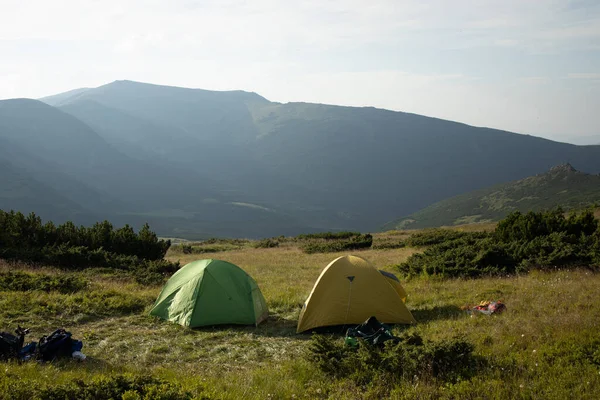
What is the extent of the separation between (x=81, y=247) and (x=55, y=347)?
14.0m

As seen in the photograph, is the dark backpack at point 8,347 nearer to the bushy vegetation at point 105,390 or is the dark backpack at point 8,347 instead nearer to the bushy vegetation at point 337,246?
the bushy vegetation at point 105,390

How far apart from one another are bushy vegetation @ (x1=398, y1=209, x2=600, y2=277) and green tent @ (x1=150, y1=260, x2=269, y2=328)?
7101mm

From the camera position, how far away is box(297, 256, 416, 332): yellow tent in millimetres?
11125

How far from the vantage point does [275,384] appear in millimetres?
6832

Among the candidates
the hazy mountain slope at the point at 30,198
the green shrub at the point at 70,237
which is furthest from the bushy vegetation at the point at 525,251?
the hazy mountain slope at the point at 30,198

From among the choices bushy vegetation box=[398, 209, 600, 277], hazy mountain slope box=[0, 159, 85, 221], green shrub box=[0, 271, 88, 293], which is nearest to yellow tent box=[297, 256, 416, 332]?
bushy vegetation box=[398, 209, 600, 277]

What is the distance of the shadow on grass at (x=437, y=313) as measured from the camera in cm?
1095

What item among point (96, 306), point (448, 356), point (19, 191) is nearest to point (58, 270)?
point (96, 306)

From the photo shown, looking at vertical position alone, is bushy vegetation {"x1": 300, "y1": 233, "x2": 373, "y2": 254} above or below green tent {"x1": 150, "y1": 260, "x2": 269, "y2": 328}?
below

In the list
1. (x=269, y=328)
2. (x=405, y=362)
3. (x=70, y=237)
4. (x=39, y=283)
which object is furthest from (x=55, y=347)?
(x=70, y=237)

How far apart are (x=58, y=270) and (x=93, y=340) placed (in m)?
10.1

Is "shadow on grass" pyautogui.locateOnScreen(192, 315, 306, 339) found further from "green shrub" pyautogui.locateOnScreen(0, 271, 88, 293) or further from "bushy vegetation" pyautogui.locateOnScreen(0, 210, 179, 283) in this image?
"bushy vegetation" pyautogui.locateOnScreen(0, 210, 179, 283)

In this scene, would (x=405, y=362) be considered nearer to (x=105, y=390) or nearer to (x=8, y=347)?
(x=105, y=390)

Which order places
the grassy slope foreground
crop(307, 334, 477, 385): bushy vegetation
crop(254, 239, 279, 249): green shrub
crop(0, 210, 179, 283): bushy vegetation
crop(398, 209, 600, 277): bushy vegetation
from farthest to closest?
crop(254, 239, 279, 249): green shrub → crop(0, 210, 179, 283): bushy vegetation → crop(398, 209, 600, 277): bushy vegetation → crop(307, 334, 477, 385): bushy vegetation → the grassy slope foreground
